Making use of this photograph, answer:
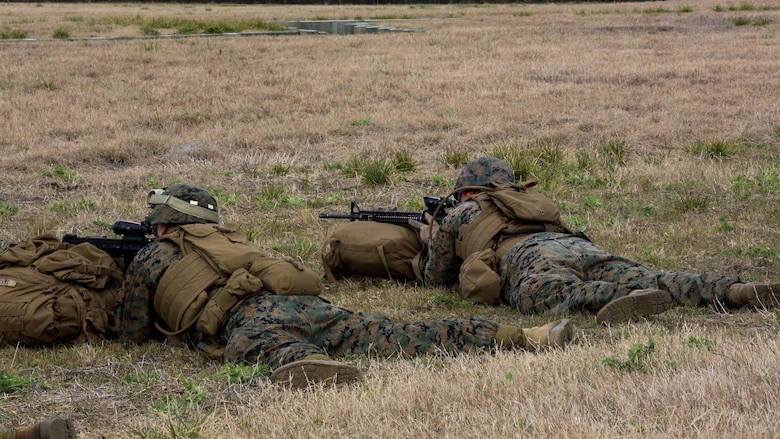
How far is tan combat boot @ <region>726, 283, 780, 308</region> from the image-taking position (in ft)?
19.5

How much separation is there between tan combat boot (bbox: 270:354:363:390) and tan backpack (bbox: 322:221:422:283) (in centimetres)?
296

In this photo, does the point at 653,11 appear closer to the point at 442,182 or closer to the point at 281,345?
the point at 442,182

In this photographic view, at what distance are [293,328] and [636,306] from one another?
2.04m

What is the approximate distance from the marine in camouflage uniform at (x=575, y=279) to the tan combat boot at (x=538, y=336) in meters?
0.55

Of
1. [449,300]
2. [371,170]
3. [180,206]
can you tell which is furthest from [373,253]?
[371,170]

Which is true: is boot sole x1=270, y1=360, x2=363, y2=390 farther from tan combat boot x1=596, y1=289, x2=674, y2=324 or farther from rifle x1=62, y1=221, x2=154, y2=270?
rifle x1=62, y1=221, x2=154, y2=270

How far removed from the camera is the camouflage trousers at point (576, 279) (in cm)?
616

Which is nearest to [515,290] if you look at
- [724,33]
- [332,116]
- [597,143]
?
[597,143]

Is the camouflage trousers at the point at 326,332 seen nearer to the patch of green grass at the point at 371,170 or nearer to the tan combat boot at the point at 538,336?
the tan combat boot at the point at 538,336

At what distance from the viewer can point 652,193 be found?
10227mm

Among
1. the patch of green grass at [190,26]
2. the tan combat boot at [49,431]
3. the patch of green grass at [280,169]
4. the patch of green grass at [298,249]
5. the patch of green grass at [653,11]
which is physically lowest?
the patch of green grass at [190,26]

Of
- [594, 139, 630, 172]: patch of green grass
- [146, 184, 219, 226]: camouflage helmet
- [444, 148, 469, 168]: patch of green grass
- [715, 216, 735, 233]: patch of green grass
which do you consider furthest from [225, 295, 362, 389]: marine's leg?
[594, 139, 630, 172]: patch of green grass

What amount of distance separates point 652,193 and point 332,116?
6.07 m

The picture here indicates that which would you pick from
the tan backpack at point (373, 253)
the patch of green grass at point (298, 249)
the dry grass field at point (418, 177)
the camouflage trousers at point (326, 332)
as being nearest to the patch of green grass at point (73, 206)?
the dry grass field at point (418, 177)
